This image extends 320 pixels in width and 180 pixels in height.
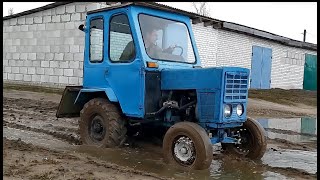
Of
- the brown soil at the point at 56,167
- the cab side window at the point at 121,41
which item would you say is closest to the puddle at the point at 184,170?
the brown soil at the point at 56,167

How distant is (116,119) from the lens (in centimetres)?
714

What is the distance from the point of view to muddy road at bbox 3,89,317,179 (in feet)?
18.6

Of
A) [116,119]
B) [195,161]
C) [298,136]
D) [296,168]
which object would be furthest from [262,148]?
[298,136]

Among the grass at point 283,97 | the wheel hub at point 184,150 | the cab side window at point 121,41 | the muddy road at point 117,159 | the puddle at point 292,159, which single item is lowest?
the puddle at point 292,159

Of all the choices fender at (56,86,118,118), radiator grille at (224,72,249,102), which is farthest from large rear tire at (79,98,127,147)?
radiator grille at (224,72,249,102)

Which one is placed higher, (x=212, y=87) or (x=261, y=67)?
(x=261, y=67)

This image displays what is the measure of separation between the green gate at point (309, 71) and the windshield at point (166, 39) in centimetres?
2334

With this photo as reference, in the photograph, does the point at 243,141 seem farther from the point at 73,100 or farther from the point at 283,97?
the point at 283,97

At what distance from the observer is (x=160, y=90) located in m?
6.88

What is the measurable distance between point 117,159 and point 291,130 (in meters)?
6.12

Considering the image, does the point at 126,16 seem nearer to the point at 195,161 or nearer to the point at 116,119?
the point at 116,119

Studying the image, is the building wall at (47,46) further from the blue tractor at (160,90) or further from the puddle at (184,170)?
the blue tractor at (160,90)

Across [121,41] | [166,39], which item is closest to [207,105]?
[166,39]

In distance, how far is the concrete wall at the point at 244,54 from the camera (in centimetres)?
2042
